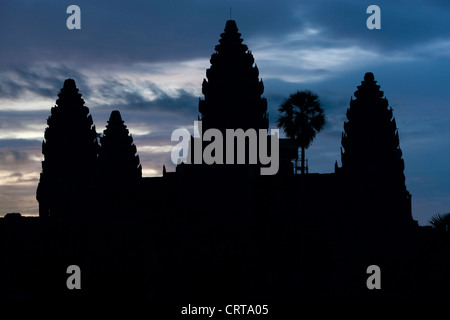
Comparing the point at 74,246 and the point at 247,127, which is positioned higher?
the point at 247,127

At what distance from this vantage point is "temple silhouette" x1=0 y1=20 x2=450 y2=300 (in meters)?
37.7

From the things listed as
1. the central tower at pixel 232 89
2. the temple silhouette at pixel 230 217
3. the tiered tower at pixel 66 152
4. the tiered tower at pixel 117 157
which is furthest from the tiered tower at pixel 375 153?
the tiered tower at pixel 66 152

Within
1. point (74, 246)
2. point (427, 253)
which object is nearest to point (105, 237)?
point (74, 246)

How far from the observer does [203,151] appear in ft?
217

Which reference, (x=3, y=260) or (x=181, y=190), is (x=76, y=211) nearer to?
(x=181, y=190)

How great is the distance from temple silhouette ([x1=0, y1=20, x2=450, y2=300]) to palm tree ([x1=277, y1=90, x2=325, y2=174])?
3485 mm

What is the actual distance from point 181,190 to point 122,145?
19665mm

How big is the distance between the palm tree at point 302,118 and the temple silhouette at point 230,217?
3485 mm

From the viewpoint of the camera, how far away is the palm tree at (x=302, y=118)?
2261 inches

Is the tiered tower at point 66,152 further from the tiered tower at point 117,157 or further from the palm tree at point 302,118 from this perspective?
the palm tree at point 302,118

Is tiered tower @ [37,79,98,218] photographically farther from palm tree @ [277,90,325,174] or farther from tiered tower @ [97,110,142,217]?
palm tree @ [277,90,325,174]

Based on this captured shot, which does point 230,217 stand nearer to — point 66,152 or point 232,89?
point 232,89
